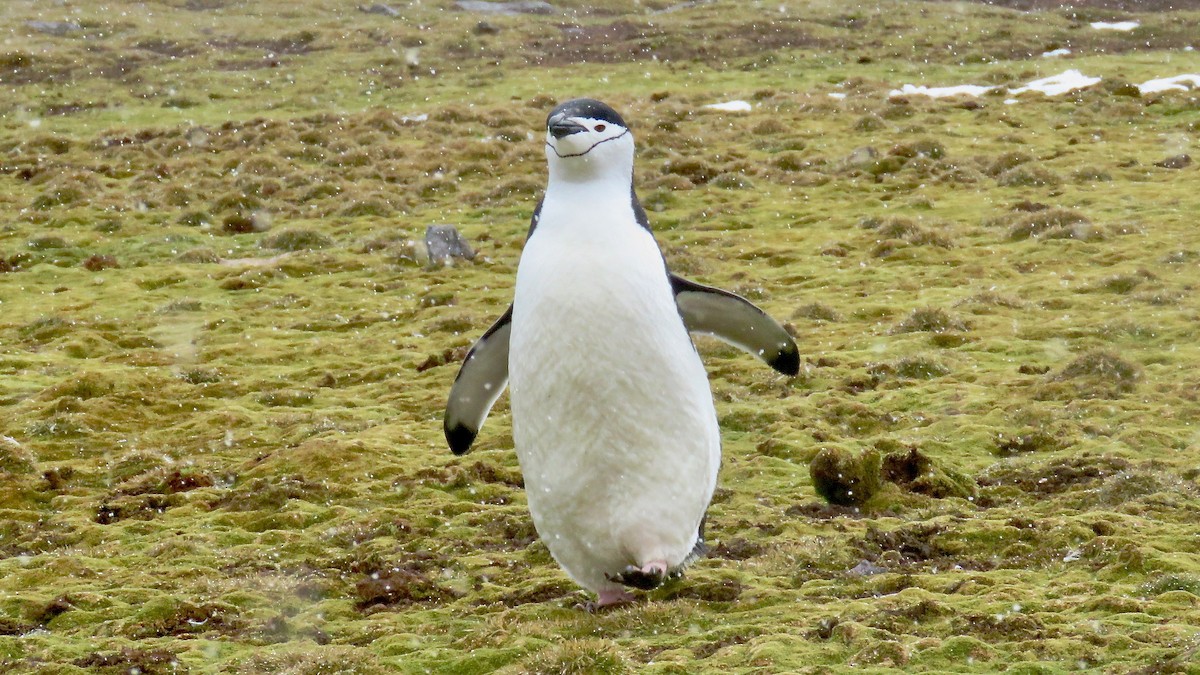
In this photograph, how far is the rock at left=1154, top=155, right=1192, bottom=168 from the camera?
18.3m

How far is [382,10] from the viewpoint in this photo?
5003 centimetres

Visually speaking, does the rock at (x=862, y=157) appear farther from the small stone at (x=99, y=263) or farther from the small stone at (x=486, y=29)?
the small stone at (x=486, y=29)

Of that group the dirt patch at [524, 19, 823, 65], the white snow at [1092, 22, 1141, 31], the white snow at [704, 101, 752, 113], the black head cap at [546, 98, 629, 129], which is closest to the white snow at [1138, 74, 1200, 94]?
the white snow at [704, 101, 752, 113]

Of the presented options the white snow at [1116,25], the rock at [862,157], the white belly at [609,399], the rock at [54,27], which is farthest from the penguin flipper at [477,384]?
the rock at [54,27]

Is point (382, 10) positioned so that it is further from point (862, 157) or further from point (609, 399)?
point (609, 399)

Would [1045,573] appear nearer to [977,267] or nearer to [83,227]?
[977,267]

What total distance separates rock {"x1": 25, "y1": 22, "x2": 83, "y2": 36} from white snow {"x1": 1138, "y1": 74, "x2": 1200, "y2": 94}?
32.9 metres

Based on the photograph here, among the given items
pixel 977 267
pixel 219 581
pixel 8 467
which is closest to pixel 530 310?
pixel 219 581

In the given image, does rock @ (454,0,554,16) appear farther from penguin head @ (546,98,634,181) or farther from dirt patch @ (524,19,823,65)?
penguin head @ (546,98,634,181)

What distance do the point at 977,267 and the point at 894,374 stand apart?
13.1 ft

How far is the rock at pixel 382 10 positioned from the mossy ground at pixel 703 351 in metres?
21.6

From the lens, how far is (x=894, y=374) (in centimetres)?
1028

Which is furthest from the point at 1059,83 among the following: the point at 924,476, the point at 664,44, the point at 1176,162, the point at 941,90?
the point at 924,476

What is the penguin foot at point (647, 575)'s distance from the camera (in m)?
5.79
